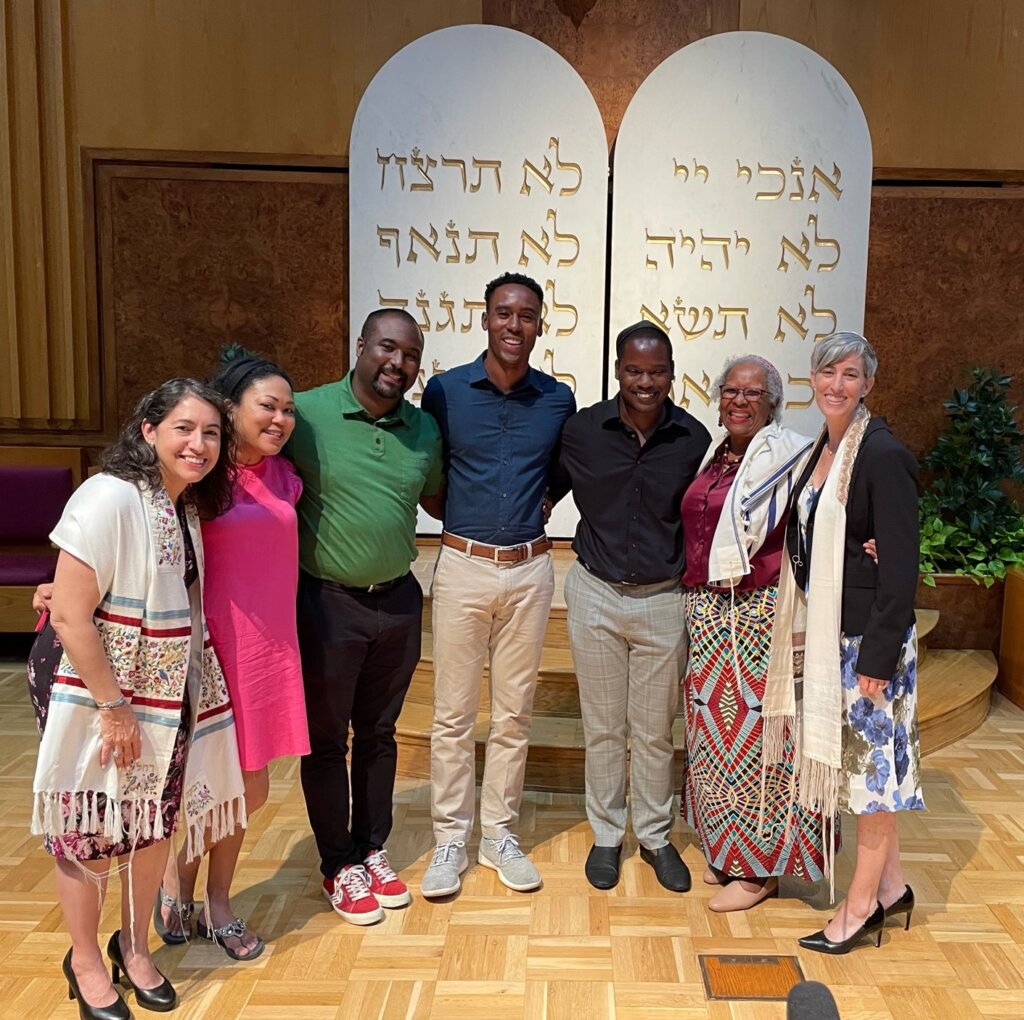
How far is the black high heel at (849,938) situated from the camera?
8.23ft

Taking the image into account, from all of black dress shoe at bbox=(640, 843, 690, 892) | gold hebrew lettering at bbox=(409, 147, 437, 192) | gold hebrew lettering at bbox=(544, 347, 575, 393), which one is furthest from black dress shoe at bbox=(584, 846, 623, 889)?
gold hebrew lettering at bbox=(409, 147, 437, 192)

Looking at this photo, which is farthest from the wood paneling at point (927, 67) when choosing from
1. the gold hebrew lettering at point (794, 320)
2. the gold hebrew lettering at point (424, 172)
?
the gold hebrew lettering at point (424, 172)

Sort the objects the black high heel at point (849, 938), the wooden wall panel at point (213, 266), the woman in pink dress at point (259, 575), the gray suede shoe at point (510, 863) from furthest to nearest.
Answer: the wooden wall panel at point (213, 266) < the gray suede shoe at point (510, 863) < the black high heel at point (849, 938) < the woman in pink dress at point (259, 575)

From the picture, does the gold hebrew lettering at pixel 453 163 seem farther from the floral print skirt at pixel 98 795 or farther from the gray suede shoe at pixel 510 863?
the floral print skirt at pixel 98 795

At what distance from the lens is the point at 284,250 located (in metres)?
5.22

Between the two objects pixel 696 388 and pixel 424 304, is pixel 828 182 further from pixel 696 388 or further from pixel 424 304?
pixel 424 304

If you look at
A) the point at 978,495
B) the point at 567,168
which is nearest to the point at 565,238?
the point at 567,168

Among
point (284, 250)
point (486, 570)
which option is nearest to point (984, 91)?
point (284, 250)

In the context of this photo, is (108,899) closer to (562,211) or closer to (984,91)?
(562,211)

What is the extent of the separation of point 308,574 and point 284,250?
10.4ft

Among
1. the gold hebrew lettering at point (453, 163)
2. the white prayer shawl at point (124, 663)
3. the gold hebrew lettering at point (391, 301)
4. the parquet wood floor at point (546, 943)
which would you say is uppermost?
the gold hebrew lettering at point (453, 163)

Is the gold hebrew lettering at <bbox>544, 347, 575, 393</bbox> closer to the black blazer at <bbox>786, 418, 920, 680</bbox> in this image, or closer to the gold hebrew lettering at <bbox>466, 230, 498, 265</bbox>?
the gold hebrew lettering at <bbox>466, 230, 498, 265</bbox>

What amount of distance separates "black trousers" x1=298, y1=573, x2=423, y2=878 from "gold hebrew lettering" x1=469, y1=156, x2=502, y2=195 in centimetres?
311

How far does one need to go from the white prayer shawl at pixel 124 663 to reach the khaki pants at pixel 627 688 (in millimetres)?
1134
